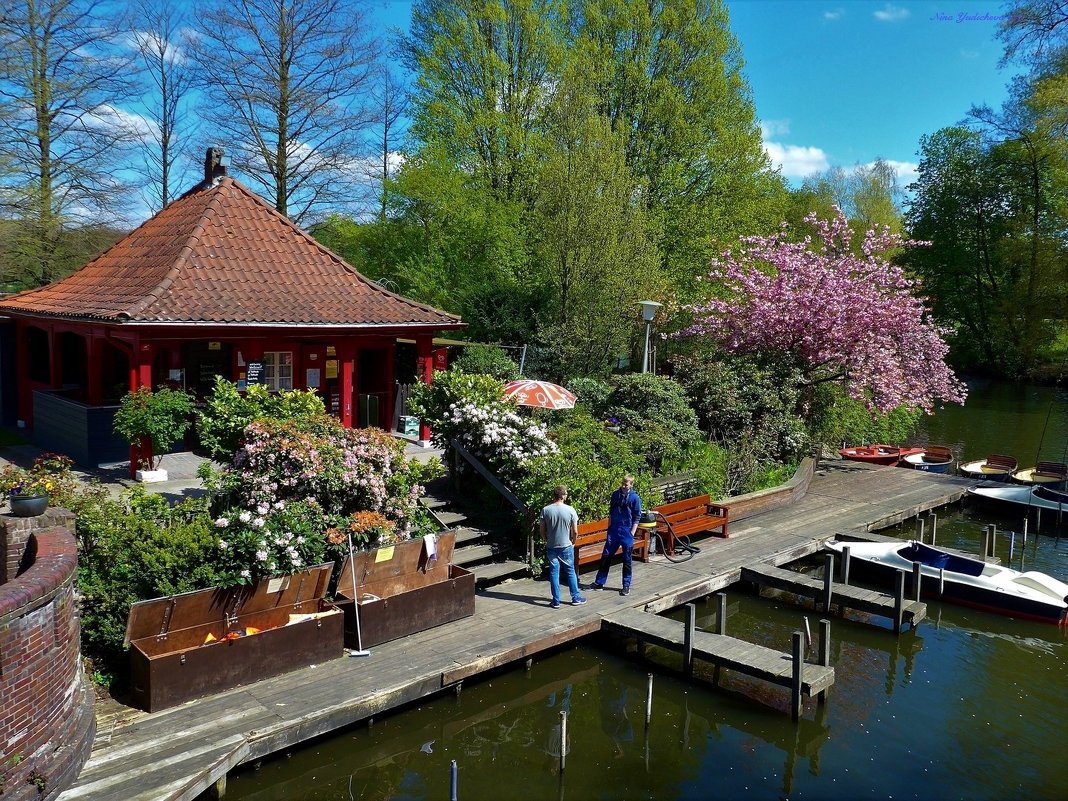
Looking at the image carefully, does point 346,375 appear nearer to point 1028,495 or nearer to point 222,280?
point 222,280

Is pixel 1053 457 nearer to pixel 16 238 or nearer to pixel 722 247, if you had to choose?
pixel 722 247

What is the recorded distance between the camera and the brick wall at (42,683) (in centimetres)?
613

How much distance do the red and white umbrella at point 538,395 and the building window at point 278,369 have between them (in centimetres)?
538

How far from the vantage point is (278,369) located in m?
16.9

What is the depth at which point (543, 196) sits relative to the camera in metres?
24.1

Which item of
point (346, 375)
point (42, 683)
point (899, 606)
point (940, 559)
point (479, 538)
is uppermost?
point (346, 375)

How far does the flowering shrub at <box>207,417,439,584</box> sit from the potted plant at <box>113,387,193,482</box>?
12.4ft

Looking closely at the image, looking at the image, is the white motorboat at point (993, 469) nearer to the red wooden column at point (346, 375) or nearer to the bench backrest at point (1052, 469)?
the bench backrest at point (1052, 469)

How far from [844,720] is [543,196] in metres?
17.9

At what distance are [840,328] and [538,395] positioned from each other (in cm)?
1001

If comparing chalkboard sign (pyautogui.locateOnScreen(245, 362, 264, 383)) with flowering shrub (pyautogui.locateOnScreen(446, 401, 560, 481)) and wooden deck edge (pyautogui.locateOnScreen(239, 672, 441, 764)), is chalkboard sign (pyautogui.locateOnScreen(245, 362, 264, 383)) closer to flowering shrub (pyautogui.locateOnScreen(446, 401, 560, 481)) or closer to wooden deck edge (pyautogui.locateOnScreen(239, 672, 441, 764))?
flowering shrub (pyautogui.locateOnScreen(446, 401, 560, 481))

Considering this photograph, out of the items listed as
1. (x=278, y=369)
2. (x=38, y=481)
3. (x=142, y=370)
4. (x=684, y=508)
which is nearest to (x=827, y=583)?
(x=684, y=508)

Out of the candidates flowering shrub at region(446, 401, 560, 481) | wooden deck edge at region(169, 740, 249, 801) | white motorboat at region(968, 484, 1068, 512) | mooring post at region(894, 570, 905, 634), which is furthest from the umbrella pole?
white motorboat at region(968, 484, 1068, 512)

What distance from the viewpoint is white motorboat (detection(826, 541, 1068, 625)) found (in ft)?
41.8
